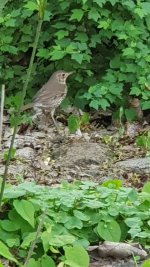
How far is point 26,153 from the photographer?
811 centimetres

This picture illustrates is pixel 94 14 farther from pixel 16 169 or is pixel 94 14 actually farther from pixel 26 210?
pixel 26 210

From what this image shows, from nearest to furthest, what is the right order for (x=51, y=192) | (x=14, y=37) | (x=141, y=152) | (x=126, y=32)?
(x=51, y=192)
(x=141, y=152)
(x=126, y=32)
(x=14, y=37)

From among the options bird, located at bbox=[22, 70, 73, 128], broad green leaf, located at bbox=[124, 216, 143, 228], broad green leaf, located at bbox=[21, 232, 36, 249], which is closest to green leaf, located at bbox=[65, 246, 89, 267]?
broad green leaf, located at bbox=[21, 232, 36, 249]

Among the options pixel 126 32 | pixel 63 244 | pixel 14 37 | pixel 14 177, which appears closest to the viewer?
pixel 63 244

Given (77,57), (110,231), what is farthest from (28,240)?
(77,57)

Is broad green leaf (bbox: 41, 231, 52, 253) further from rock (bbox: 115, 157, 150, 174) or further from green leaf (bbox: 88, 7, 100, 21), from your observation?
green leaf (bbox: 88, 7, 100, 21)

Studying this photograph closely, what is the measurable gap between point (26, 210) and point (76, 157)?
12.0ft

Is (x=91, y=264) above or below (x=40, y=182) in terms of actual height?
above

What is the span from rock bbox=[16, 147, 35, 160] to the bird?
102cm

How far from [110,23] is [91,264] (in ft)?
16.4

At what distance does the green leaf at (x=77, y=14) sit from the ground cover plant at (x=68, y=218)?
4.48 metres

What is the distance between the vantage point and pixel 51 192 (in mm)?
4574

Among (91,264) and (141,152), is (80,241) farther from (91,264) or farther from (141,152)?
(141,152)

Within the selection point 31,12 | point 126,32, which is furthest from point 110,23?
point 31,12
